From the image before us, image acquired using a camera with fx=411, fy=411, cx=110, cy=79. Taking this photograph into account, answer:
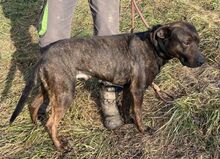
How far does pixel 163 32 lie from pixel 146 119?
0.95 metres

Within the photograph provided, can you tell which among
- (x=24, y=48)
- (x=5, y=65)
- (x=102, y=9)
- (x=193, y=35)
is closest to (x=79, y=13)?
(x=24, y=48)

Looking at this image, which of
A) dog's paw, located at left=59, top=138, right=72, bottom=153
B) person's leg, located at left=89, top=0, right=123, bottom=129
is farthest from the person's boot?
dog's paw, located at left=59, top=138, right=72, bottom=153

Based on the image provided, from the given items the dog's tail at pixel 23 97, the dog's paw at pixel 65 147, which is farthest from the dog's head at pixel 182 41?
the dog's paw at pixel 65 147

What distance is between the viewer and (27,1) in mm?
7543

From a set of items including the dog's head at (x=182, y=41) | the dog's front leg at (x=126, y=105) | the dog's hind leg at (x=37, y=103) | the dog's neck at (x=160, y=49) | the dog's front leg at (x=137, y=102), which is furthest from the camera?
the dog's front leg at (x=126, y=105)

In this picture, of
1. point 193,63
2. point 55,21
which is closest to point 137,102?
point 193,63

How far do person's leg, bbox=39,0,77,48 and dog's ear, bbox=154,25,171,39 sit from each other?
87 centimetres

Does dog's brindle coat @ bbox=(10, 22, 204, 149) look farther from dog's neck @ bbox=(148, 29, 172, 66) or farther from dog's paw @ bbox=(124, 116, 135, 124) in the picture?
dog's paw @ bbox=(124, 116, 135, 124)

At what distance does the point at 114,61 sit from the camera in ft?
12.6

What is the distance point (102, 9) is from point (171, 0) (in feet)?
8.96

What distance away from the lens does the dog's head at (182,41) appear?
364 centimetres

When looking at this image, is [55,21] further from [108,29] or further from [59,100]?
[59,100]

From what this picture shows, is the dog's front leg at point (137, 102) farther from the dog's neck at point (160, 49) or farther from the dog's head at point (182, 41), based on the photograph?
the dog's head at point (182, 41)

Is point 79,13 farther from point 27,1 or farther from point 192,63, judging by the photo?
point 192,63
